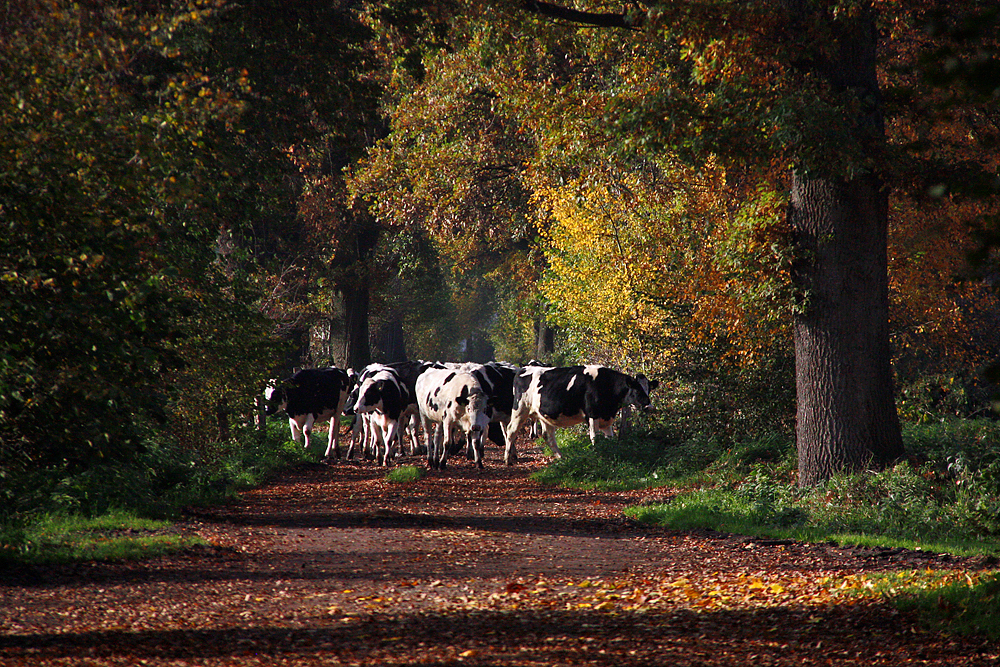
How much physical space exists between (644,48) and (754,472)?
22.4 ft

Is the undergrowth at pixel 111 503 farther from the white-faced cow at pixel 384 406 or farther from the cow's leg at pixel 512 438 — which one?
the cow's leg at pixel 512 438

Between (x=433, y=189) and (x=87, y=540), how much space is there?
19095mm

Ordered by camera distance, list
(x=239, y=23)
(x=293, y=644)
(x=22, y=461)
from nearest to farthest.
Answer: (x=293, y=644) → (x=22, y=461) → (x=239, y=23)

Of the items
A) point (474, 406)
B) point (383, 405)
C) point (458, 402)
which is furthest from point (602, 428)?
point (383, 405)

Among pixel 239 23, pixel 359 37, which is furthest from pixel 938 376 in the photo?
pixel 239 23

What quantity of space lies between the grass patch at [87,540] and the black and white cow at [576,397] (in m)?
10.9

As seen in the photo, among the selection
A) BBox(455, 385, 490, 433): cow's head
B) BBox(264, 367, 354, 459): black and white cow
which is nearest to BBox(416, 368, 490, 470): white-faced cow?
BBox(455, 385, 490, 433): cow's head

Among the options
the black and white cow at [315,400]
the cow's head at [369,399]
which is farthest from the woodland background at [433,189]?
the cow's head at [369,399]

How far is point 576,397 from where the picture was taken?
72.2ft

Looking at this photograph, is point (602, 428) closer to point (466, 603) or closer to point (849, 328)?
point (849, 328)

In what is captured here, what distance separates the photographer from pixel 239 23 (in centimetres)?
1441

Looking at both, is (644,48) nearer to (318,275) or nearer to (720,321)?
(720,321)

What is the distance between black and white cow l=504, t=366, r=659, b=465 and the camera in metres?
21.2

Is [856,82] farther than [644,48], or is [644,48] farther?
[644,48]
